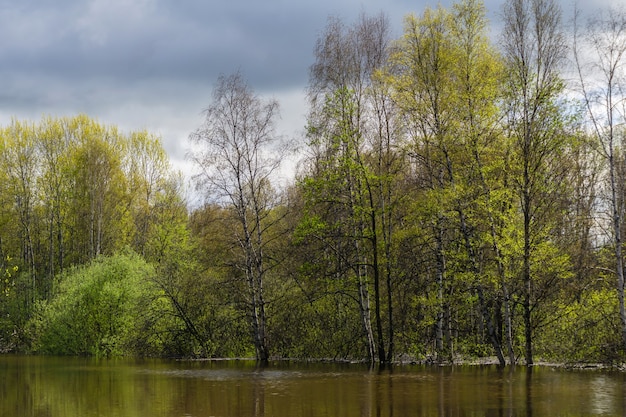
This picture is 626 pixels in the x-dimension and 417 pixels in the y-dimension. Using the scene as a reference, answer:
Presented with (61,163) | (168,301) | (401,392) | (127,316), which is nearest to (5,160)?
(61,163)

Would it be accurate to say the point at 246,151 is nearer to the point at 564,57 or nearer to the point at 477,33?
the point at 477,33

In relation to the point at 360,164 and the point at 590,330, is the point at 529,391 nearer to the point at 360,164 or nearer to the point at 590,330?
the point at 590,330

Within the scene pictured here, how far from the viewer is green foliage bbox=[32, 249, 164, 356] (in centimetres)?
4175

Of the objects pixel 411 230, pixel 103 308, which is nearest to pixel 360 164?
pixel 411 230

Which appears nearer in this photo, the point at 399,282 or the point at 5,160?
the point at 399,282

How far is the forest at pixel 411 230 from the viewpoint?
26469 millimetres

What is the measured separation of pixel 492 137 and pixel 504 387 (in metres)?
11.4

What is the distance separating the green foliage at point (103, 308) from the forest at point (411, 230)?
14cm

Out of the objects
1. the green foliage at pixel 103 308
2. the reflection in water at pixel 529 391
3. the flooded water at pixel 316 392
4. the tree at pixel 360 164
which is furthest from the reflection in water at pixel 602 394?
the green foliage at pixel 103 308

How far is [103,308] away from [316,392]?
26671 millimetres

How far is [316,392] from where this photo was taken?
62.7ft

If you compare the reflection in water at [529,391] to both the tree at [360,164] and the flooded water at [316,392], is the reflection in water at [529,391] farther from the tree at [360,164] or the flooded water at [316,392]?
the tree at [360,164]

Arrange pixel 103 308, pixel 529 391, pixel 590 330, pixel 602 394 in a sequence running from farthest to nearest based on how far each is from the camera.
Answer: pixel 103 308 → pixel 590 330 → pixel 529 391 → pixel 602 394

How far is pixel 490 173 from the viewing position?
28.2 meters
